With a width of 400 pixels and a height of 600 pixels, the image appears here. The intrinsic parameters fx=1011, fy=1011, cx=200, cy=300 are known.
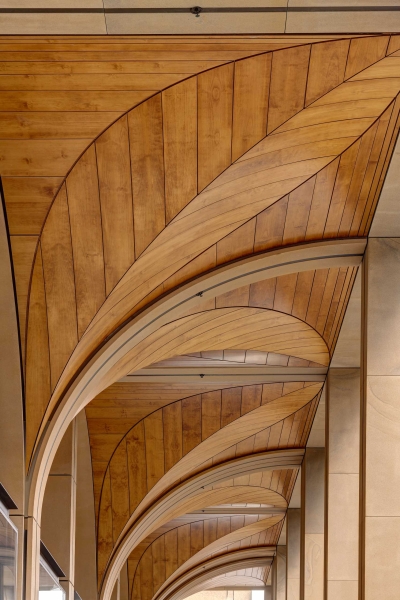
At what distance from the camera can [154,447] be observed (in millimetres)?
13656

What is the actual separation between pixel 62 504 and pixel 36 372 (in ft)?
14.7

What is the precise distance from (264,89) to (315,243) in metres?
2.15

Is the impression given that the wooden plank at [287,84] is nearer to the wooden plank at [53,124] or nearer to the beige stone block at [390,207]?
the beige stone block at [390,207]

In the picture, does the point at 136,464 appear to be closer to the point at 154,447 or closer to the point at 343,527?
the point at 154,447

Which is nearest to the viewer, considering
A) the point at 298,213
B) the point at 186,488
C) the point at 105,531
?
the point at 298,213

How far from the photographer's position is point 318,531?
1447cm

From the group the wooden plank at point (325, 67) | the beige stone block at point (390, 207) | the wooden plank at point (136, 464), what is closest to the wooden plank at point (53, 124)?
the wooden plank at point (325, 67)

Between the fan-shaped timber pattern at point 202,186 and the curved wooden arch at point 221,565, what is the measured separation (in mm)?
16839

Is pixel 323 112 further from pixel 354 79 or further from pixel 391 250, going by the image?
pixel 391 250

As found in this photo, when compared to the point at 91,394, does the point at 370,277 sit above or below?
above

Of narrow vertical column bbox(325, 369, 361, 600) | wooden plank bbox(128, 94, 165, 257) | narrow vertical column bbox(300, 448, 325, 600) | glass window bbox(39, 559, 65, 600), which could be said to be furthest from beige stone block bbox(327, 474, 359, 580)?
wooden plank bbox(128, 94, 165, 257)

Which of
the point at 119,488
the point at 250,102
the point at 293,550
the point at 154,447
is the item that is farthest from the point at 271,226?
the point at 293,550
